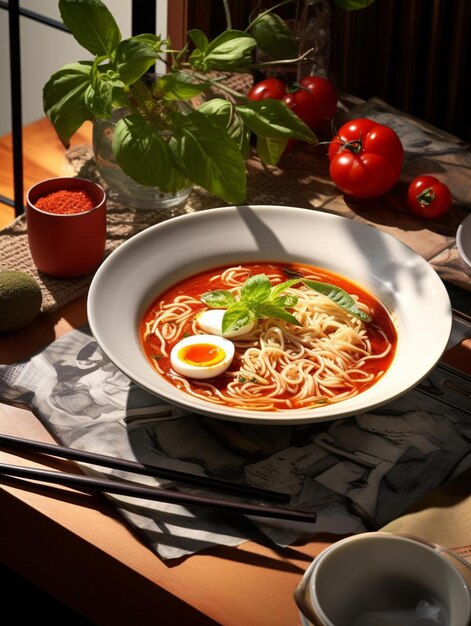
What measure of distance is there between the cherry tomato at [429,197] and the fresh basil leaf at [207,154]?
479mm

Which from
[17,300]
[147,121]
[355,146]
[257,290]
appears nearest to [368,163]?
[355,146]

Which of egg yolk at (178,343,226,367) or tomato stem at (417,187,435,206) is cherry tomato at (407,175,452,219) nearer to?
tomato stem at (417,187,435,206)

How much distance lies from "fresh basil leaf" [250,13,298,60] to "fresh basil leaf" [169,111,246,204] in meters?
0.48

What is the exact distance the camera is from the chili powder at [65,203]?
1801 millimetres

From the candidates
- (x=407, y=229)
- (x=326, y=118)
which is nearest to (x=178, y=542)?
(x=407, y=229)

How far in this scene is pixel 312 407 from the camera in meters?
1.44

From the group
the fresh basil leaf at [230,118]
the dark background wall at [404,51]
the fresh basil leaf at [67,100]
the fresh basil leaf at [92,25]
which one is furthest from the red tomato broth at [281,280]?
the dark background wall at [404,51]

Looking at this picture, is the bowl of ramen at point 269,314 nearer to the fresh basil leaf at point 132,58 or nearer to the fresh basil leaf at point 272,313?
the fresh basil leaf at point 272,313

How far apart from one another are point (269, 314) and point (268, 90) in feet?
2.96

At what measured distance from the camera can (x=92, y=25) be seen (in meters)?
1.82

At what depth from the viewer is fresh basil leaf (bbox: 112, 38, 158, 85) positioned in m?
1.75

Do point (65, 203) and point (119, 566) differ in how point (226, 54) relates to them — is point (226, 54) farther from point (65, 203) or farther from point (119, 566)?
point (119, 566)

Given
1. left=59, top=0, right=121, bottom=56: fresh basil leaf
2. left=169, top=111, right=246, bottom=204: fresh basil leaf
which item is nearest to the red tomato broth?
left=169, top=111, right=246, bottom=204: fresh basil leaf

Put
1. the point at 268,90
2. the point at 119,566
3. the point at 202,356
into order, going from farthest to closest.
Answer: the point at 268,90, the point at 202,356, the point at 119,566
